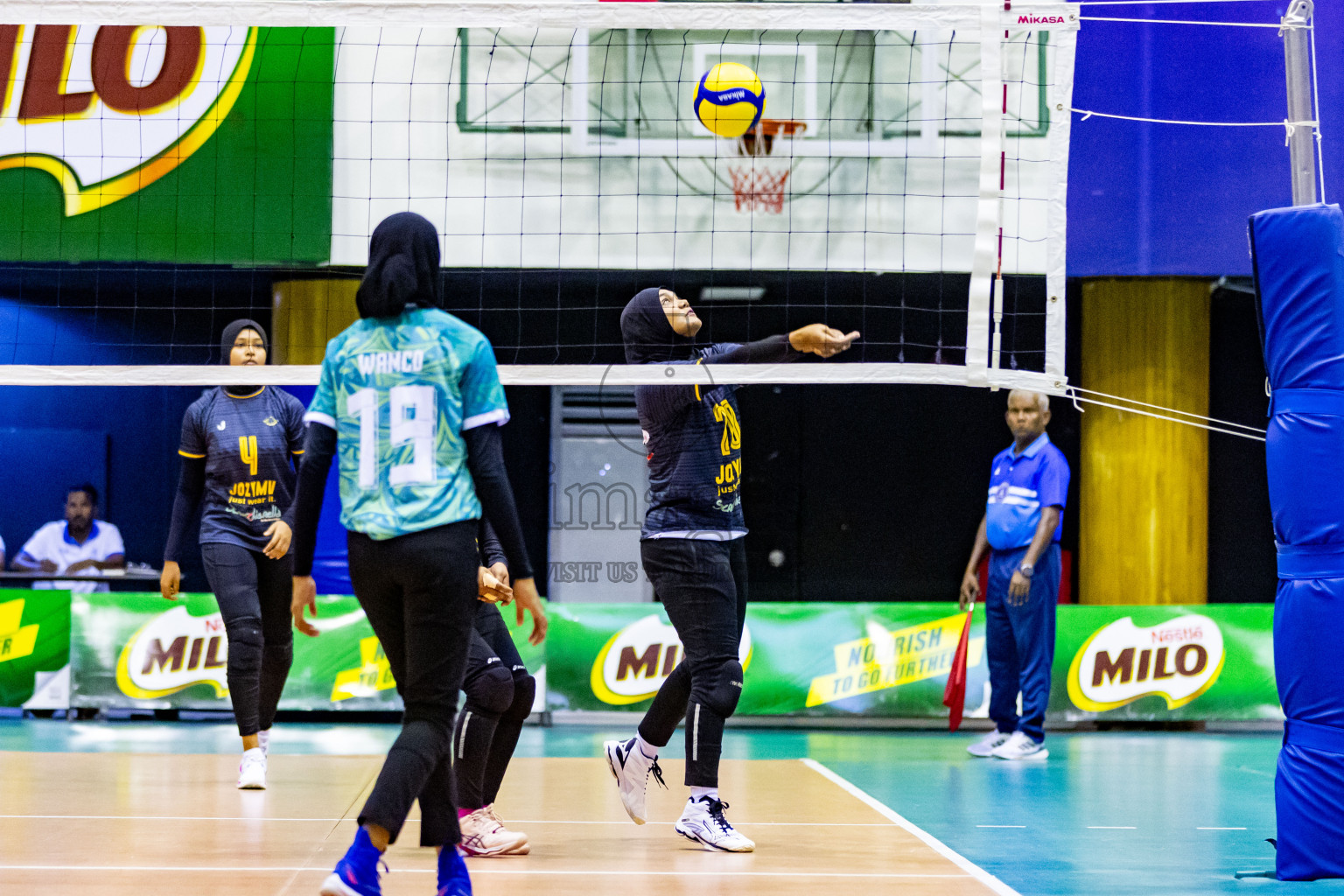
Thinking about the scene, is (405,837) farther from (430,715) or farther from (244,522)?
(244,522)

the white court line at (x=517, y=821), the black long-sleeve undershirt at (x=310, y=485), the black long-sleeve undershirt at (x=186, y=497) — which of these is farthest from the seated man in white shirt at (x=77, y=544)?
the black long-sleeve undershirt at (x=310, y=485)

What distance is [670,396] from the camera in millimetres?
5039

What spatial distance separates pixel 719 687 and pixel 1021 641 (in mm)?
3610

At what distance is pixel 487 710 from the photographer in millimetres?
4770

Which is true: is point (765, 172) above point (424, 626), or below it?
above

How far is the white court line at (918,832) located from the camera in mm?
4332

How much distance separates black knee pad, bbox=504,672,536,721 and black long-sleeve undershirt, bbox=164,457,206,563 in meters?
2.19

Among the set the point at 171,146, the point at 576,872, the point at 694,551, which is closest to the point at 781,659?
the point at 694,551

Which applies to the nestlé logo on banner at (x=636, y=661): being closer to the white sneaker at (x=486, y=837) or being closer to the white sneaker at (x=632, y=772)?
the white sneaker at (x=632, y=772)

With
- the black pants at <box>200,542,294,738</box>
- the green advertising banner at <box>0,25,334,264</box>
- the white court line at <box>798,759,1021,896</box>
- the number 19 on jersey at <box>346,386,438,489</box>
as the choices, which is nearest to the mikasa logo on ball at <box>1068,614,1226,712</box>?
the white court line at <box>798,759,1021,896</box>

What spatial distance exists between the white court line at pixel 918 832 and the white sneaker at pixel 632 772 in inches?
40.7

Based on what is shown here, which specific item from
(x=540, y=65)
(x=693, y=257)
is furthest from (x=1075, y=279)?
(x=540, y=65)

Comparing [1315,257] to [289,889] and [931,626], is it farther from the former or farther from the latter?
[931,626]

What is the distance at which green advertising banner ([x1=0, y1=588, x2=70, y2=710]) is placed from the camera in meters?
9.38
